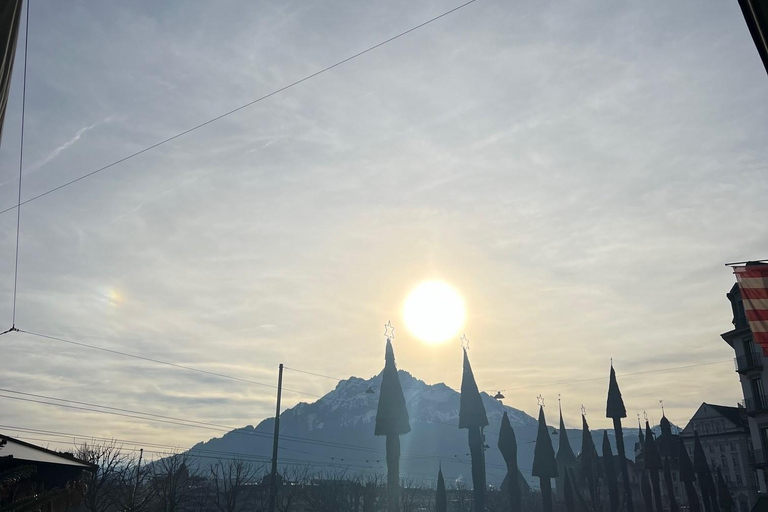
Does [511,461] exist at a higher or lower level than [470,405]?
lower

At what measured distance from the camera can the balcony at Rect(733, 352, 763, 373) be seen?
53.8m

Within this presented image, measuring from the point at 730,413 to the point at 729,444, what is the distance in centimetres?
508

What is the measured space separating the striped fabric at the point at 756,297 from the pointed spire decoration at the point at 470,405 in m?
51.0

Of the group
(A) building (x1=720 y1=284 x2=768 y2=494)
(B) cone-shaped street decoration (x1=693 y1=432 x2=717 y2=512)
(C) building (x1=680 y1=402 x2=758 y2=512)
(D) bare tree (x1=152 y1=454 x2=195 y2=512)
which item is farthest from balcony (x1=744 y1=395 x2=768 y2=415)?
(D) bare tree (x1=152 y1=454 x2=195 y2=512)

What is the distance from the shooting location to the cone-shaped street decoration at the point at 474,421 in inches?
2445

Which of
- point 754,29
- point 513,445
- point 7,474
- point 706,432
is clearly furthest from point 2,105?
point 706,432

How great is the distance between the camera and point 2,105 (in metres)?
5.89

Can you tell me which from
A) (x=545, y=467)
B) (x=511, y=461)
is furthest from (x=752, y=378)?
(x=511, y=461)

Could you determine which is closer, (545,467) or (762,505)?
(762,505)

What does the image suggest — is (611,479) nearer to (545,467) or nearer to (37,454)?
(545,467)

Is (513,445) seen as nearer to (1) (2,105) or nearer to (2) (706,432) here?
(2) (706,432)

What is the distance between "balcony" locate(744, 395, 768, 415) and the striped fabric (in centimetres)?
4617

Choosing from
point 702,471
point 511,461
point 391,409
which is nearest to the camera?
point 391,409

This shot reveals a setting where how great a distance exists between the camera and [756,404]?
53.5m
